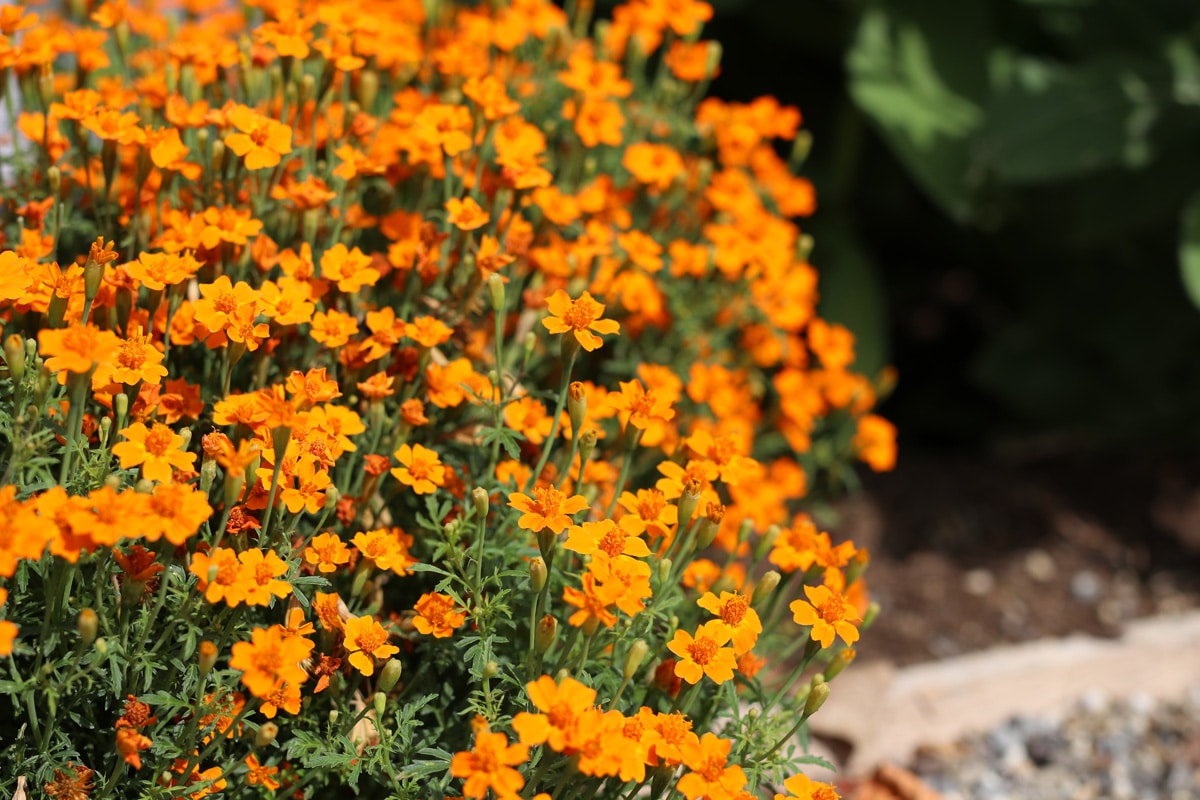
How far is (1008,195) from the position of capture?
10.8 ft

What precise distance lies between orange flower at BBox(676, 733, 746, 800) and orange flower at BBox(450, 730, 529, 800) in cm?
19

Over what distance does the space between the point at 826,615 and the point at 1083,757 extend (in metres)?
1.56

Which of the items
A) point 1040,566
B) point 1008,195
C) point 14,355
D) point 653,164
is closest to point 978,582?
point 1040,566

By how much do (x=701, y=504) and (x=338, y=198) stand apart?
28.7 inches

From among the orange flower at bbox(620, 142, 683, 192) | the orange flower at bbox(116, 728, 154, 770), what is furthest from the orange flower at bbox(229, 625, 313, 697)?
the orange flower at bbox(620, 142, 683, 192)

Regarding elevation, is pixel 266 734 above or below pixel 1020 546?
above

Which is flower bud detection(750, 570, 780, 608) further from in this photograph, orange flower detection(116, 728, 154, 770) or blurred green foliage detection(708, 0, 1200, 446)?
blurred green foliage detection(708, 0, 1200, 446)

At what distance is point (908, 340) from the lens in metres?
3.82

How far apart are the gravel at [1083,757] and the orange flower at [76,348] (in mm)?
1960

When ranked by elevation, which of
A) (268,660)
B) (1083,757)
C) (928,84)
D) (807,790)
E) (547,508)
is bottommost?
(1083,757)

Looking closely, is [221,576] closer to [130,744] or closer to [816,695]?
[130,744]

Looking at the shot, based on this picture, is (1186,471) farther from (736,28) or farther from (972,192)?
(736,28)

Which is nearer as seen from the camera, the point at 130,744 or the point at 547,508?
→ the point at 130,744

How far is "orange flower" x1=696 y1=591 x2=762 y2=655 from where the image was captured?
1.29 metres
